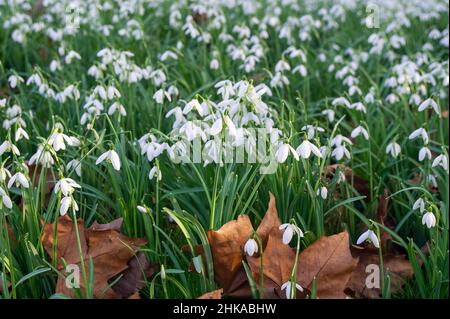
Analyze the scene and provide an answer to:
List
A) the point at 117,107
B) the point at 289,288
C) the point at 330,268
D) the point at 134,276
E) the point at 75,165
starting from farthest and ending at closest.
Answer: the point at 117,107 < the point at 75,165 < the point at 134,276 < the point at 330,268 < the point at 289,288

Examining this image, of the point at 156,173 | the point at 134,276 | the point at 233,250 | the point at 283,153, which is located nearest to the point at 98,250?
the point at 134,276

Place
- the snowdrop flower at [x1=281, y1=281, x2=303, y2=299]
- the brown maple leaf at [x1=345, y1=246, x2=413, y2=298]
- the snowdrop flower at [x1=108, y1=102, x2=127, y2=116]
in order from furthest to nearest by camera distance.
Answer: the snowdrop flower at [x1=108, y1=102, x2=127, y2=116], the brown maple leaf at [x1=345, y1=246, x2=413, y2=298], the snowdrop flower at [x1=281, y1=281, x2=303, y2=299]

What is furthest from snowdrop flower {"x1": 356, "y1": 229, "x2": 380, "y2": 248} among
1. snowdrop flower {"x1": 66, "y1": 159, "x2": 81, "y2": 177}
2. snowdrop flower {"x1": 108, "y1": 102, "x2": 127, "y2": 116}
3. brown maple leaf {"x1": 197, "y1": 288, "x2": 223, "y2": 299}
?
snowdrop flower {"x1": 108, "y1": 102, "x2": 127, "y2": 116}

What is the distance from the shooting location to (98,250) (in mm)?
2127

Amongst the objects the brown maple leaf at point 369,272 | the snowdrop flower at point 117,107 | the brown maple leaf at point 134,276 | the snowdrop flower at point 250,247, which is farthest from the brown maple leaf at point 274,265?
the snowdrop flower at point 117,107

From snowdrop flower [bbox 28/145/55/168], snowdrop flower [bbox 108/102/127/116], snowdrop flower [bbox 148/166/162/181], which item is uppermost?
snowdrop flower [bbox 108/102/127/116]

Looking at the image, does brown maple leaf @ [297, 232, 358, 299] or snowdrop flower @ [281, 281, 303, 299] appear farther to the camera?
brown maple leaf @ [297, 232, 358, 299]

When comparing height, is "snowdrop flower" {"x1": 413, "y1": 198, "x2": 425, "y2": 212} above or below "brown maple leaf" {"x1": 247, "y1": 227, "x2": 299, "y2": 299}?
above

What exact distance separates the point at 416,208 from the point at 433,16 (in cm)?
292

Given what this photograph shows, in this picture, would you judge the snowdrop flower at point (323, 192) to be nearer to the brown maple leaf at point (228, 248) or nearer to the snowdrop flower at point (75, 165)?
the brown maple leaf at point (228, 248)

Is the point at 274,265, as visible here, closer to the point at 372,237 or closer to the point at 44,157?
the point at 372,237

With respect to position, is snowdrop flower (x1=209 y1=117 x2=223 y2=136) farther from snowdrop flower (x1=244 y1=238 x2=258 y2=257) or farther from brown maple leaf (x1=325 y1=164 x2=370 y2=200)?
brown maple leaf (x1=325 y1=164 x2=370 y2=200)

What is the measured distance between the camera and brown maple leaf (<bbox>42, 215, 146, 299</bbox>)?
2107 millimetres
